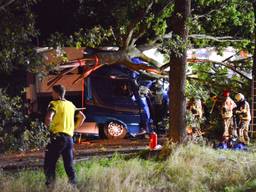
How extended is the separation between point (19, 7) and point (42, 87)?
6.60 metres

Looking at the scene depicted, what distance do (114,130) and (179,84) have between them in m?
5.35

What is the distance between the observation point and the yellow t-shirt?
9844 mm

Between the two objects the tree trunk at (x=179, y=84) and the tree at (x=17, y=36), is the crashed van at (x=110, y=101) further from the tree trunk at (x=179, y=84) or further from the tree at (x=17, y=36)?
the tree at (x=17, y=36)

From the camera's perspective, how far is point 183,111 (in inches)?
571

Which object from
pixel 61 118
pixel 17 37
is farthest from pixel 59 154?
pixel 17 37

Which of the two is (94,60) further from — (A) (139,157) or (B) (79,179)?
(B) (79,179)

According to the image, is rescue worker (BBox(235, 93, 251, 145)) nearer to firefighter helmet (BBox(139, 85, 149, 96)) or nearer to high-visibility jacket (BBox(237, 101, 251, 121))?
high-visibility jacket (BBox(237, 101, 251, 121))

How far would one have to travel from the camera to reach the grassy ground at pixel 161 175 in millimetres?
9648

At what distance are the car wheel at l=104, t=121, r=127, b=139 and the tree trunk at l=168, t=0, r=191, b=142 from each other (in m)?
4.81

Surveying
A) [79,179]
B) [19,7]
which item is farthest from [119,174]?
[19,7]

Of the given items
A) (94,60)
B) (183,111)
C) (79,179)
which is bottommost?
(79,179)

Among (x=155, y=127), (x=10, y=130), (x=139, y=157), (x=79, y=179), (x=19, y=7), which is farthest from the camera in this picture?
(x=155, y=127)

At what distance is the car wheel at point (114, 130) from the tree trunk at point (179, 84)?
4813 mm

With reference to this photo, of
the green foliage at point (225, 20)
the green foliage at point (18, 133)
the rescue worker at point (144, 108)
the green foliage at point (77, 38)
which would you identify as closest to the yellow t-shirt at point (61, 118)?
the green foliage at point (18, 133)
